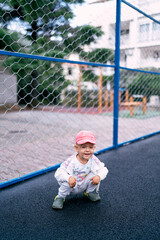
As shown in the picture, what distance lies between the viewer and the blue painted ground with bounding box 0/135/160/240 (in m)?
1.17

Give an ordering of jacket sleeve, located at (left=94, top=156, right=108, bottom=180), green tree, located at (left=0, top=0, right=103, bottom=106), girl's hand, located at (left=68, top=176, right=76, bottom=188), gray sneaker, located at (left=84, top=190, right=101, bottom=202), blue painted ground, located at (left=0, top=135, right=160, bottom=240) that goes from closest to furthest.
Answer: blue painted ground, located at (left=0, top=135, right=160, bottom=240), girl's hand, located at (left=68, top=176, right=76, bottom=188), jacket sleeve, located at (left=94, top=156, right=108, bottom=180), gray sneaker, located at (left=84, top=190, right=101, bottom=202), green tree, located at (left=0, top=0, right=103, bottom=106)

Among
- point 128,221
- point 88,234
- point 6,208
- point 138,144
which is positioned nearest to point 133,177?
point 128,221

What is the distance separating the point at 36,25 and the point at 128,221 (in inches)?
123

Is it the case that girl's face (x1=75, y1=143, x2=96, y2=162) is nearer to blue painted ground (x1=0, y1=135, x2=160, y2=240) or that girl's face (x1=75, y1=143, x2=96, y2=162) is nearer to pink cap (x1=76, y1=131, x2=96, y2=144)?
pink cap (x1=76, y1=131, x2=96, y2=144)

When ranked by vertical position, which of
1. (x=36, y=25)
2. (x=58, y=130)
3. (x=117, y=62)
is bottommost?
(x=58, y=130)

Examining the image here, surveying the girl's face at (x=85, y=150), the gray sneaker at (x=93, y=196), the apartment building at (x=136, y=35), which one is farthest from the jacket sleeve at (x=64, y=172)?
the apartment building at (x=136, y=35)

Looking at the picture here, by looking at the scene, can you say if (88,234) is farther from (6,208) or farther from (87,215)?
(6,208)

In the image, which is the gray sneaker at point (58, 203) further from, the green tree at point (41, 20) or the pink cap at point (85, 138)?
the green tree at point (41, 20)

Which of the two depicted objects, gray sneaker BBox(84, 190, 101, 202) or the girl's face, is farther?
gray sneaker BBox(84, 190, 101, 202)

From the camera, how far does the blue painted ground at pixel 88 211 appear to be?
1172mm

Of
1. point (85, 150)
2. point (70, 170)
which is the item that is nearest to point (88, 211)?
point (70, 170)

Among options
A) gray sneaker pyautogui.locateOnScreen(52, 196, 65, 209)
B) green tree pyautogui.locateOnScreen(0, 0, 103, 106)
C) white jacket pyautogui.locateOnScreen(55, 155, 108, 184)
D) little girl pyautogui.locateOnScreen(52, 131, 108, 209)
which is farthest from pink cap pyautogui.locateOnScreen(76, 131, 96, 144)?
green tree pyautogui.locateOnScreen(0, 0, 103, 106)

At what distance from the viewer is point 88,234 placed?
1163 millimetres

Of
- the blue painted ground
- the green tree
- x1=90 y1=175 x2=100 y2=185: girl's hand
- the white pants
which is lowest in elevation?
the blue painted ground
